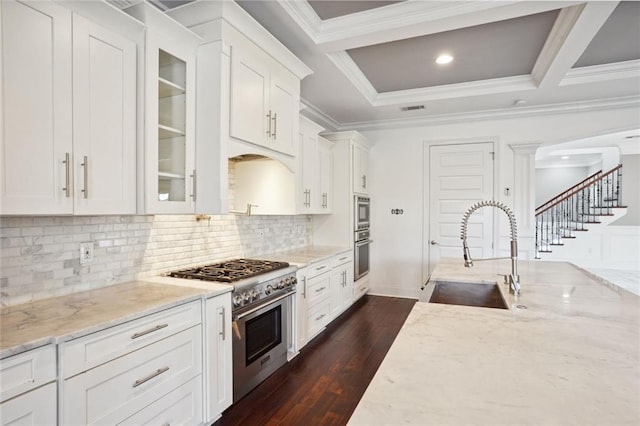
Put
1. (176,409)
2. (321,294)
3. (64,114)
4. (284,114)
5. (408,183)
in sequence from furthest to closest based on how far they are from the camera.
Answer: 1. (408,183)
2. (321,294)
3. (284,114)
4. (176,409)
5. (64,114)

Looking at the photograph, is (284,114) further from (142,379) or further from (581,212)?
(581,212)

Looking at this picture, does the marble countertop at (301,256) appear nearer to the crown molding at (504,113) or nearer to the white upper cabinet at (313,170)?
the white upper cabinet at (313,170)

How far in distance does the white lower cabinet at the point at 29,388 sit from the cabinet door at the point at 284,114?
1.94 meters

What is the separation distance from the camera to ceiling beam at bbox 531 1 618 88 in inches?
91.8

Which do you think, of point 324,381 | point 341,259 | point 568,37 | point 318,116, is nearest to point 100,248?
point 324,381

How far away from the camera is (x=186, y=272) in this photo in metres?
2.52

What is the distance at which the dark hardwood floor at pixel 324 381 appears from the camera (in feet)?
7.54

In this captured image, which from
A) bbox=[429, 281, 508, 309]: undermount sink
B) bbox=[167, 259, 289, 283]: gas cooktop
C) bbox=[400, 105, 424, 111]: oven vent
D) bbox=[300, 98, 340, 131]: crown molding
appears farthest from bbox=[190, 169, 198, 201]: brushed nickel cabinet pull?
bbox=[400, 105, 424, 111]: oven vent

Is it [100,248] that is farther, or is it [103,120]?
[100,248]

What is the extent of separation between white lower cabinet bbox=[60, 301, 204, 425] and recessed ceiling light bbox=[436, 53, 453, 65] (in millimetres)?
3007

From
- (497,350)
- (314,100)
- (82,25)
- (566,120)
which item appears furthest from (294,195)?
(566,120)

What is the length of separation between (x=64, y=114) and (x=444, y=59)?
3.11 metres

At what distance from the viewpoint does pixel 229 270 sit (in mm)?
2635

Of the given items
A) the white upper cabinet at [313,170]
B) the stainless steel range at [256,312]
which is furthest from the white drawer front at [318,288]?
the white upper cabinet at [313,170]
